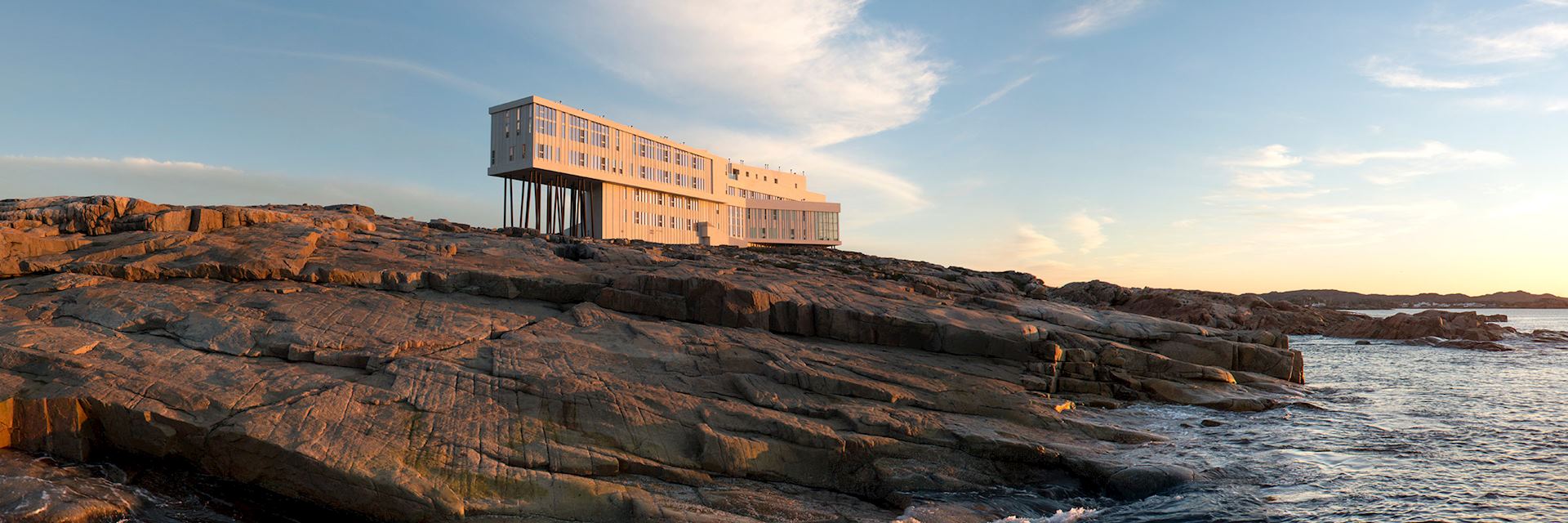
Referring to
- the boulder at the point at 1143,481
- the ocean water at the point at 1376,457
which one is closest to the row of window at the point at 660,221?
the ocean water at the point at 1376,457

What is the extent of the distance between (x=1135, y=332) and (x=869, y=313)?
12238 mm

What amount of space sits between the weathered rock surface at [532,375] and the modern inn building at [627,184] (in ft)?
114

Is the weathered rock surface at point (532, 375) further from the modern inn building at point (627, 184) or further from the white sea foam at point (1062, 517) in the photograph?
the modern inn building at point (627, 184)

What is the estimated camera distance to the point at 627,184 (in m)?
74.2

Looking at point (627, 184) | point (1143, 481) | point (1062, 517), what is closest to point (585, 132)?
point (627, 184)

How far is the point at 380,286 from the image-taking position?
24.7 metres

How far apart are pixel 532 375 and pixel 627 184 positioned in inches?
2262

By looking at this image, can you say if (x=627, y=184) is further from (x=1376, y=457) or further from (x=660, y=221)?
(x=1376, y=457)

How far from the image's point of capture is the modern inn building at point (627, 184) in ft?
214

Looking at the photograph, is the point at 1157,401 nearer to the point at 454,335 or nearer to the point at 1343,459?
the point at 1343,459

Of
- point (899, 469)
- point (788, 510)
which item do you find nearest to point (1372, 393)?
point (899, 469)

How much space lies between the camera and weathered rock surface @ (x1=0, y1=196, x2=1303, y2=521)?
15180 millimetres

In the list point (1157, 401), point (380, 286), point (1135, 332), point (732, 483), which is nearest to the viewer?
point (732, 483)

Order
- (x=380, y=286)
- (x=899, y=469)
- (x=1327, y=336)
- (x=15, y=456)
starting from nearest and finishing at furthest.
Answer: (x=15, y=456) < (x=899, y=469) < (x=380, y=286) < (x=1327, y=336)
